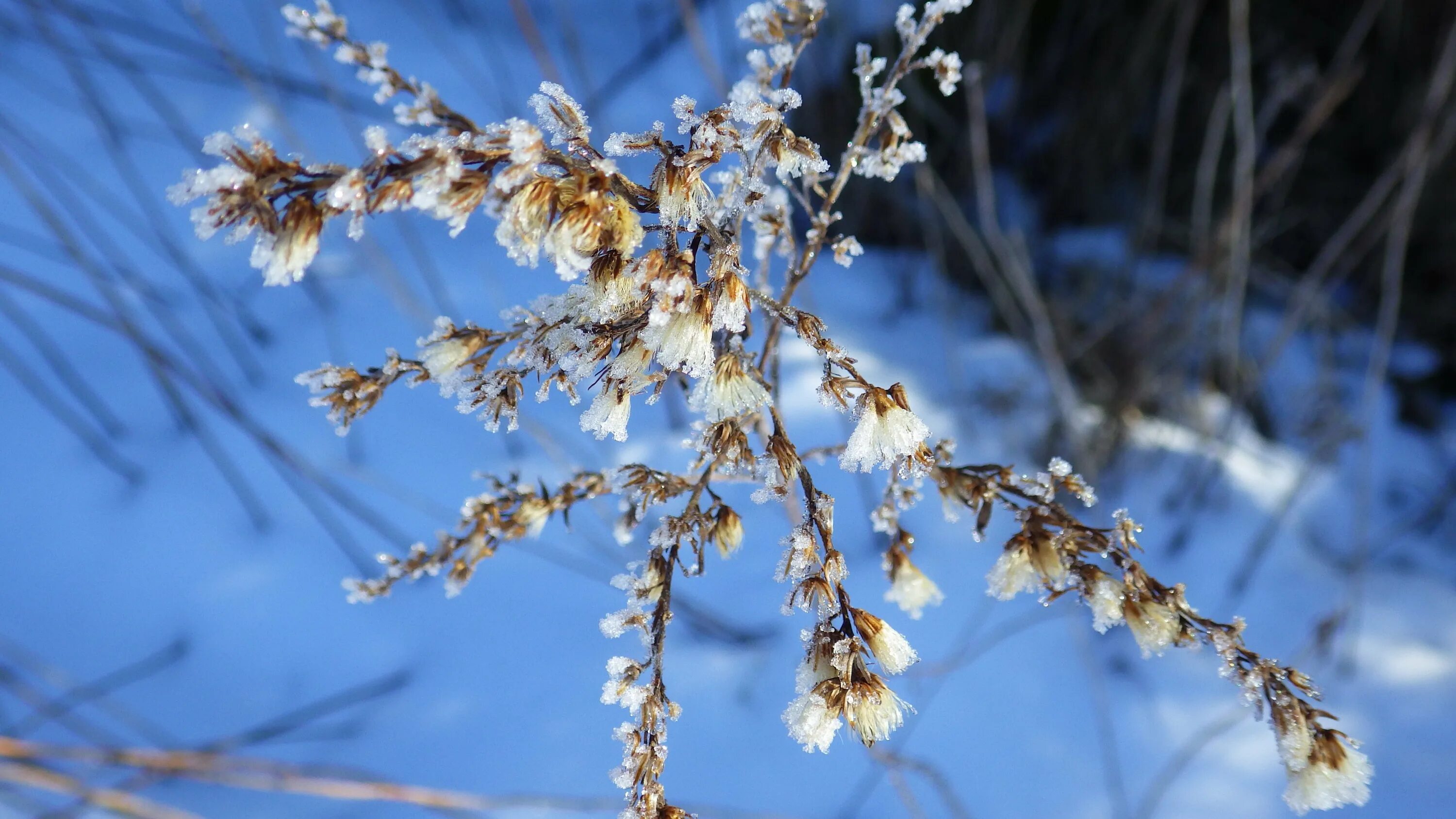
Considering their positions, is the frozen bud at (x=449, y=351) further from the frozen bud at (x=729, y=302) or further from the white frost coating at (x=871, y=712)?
the white frost coating at (x=871, y=712)

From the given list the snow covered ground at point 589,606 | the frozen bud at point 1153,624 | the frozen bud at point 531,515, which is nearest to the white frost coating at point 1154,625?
the frozen bud at point 1153,624

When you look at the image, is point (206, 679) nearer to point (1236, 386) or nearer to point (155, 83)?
point (155, 83)

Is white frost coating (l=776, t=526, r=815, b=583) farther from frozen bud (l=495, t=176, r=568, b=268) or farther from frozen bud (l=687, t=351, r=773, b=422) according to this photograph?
frozen bud (l=495, t=176, r=568, b=268)

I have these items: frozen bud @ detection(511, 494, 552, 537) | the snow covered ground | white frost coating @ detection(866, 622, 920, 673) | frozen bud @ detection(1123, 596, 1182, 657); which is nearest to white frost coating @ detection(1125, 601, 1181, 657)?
frozen bud @ detection(1123, 596, 1182, 657)

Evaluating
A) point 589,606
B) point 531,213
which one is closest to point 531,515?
point 531,213

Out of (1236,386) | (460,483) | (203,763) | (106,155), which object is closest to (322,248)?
(106,155)
